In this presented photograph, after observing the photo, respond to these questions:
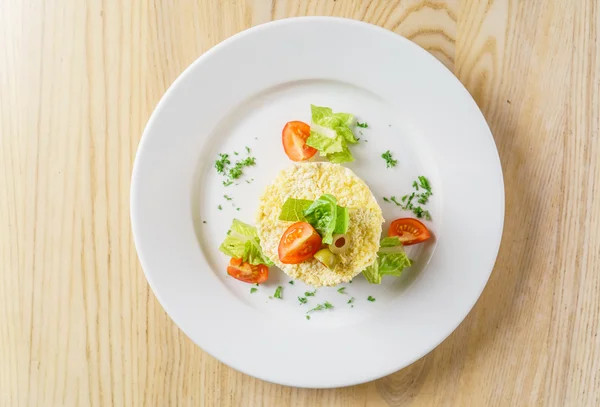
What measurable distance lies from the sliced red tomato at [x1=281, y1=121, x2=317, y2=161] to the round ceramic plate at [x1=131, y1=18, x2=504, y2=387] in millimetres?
66

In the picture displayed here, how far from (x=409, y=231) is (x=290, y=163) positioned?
2.38 feet

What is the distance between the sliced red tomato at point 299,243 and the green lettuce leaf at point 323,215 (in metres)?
0.03

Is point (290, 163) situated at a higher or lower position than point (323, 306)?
higher

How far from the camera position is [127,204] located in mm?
3055

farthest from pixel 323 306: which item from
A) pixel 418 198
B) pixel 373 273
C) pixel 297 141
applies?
pixel 297 141

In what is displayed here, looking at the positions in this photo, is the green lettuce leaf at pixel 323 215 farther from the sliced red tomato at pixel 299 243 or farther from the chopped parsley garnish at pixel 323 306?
the chopped parsley garnish at pixel 323 306

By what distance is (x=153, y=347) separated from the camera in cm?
308

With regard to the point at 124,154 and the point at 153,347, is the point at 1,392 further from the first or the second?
the point at 124,154

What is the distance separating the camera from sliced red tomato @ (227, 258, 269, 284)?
9.66 ft

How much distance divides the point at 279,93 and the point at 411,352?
152cm

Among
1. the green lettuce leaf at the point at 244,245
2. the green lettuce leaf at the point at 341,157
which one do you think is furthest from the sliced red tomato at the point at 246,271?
the green lettuce leaf at the point at 341,157

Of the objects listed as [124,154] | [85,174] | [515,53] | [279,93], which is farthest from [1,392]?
[515,53]

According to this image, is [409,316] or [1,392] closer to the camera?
[409,316]

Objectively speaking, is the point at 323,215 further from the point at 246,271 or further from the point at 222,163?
the point at 222,163
